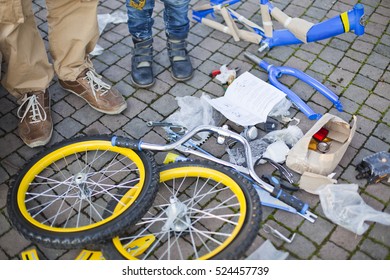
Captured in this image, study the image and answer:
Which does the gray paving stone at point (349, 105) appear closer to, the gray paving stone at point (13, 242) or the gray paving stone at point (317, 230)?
the gray paving stone at point (317, 230)

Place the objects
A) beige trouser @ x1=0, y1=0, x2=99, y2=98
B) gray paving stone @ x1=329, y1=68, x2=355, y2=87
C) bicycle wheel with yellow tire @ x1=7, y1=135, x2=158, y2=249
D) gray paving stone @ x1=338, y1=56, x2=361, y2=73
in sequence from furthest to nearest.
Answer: gray paving stone @ x1=338, y1=56, x2=361, y2=73 → gray paving stone @ x1=329, y1=68, x2=355, y2=87 → beige trouser @ x1=0, y1=0, x2=99, y2=98 → bicycle wheel with yellow tire @ x1=7, y1=135, x2=158, y2=249

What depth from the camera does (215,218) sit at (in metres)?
2.97

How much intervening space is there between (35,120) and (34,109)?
9 cm

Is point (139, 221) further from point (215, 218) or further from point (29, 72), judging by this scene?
point (29, 72)

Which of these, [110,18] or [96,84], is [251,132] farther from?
[110,18]

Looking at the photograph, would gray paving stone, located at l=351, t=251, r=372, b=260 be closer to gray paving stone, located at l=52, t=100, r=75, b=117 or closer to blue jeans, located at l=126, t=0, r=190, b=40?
blue jeans, located at l=126, t=0, r=190, b=40

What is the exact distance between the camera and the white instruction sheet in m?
3.48

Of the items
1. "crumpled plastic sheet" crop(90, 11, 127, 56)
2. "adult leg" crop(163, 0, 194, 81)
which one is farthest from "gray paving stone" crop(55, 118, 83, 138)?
"crumpled plastic sheet" crop(90, 11, 127, 56)

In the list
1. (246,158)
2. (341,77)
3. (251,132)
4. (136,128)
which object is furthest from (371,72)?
(136,128)

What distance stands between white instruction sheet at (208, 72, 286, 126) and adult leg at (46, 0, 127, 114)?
92cm

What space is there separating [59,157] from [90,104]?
0.71m

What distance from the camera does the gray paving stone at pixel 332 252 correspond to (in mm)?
2768

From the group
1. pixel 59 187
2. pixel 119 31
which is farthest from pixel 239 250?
pixel 119 31

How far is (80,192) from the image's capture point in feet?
10.1
